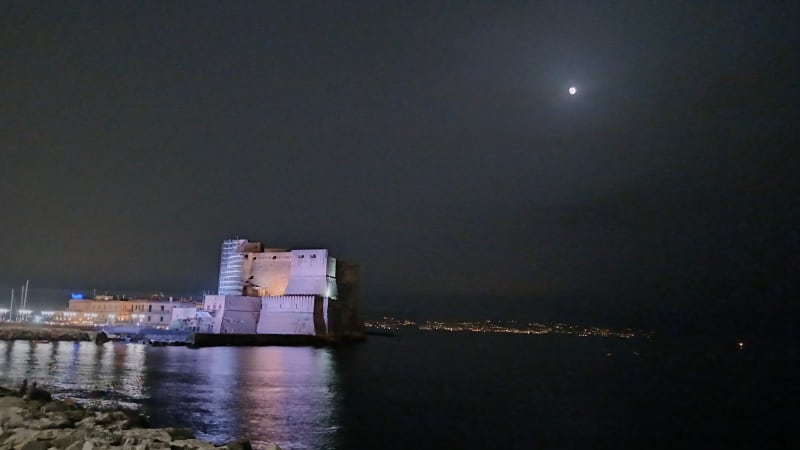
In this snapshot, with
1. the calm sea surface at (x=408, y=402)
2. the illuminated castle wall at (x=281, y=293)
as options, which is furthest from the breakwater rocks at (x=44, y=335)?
the calm sea surface at (x=408, y=402)

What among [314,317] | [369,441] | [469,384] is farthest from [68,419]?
[314,317]

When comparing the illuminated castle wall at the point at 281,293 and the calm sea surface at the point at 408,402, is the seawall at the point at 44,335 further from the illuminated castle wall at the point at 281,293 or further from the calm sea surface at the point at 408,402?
the calm sea surface at the point at 408,402

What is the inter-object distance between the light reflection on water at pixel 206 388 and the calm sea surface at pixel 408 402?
44mm

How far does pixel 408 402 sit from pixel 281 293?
92.6 feet

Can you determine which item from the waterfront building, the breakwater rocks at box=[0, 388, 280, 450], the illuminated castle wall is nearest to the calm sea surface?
the breakwater rocks at box=[0, 388, 280, 450]

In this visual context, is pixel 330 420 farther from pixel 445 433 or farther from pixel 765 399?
pixel 765 399

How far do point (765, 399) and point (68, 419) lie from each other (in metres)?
23.1

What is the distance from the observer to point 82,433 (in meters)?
8.20

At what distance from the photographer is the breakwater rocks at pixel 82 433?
7.90 m

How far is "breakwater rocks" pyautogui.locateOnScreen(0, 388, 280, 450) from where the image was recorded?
7902 millimetres

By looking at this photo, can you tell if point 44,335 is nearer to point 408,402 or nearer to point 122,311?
point 122,311

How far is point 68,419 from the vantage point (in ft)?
31.0

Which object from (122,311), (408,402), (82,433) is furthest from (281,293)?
(82,433)

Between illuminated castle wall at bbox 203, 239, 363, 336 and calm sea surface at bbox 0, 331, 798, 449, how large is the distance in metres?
11.3
